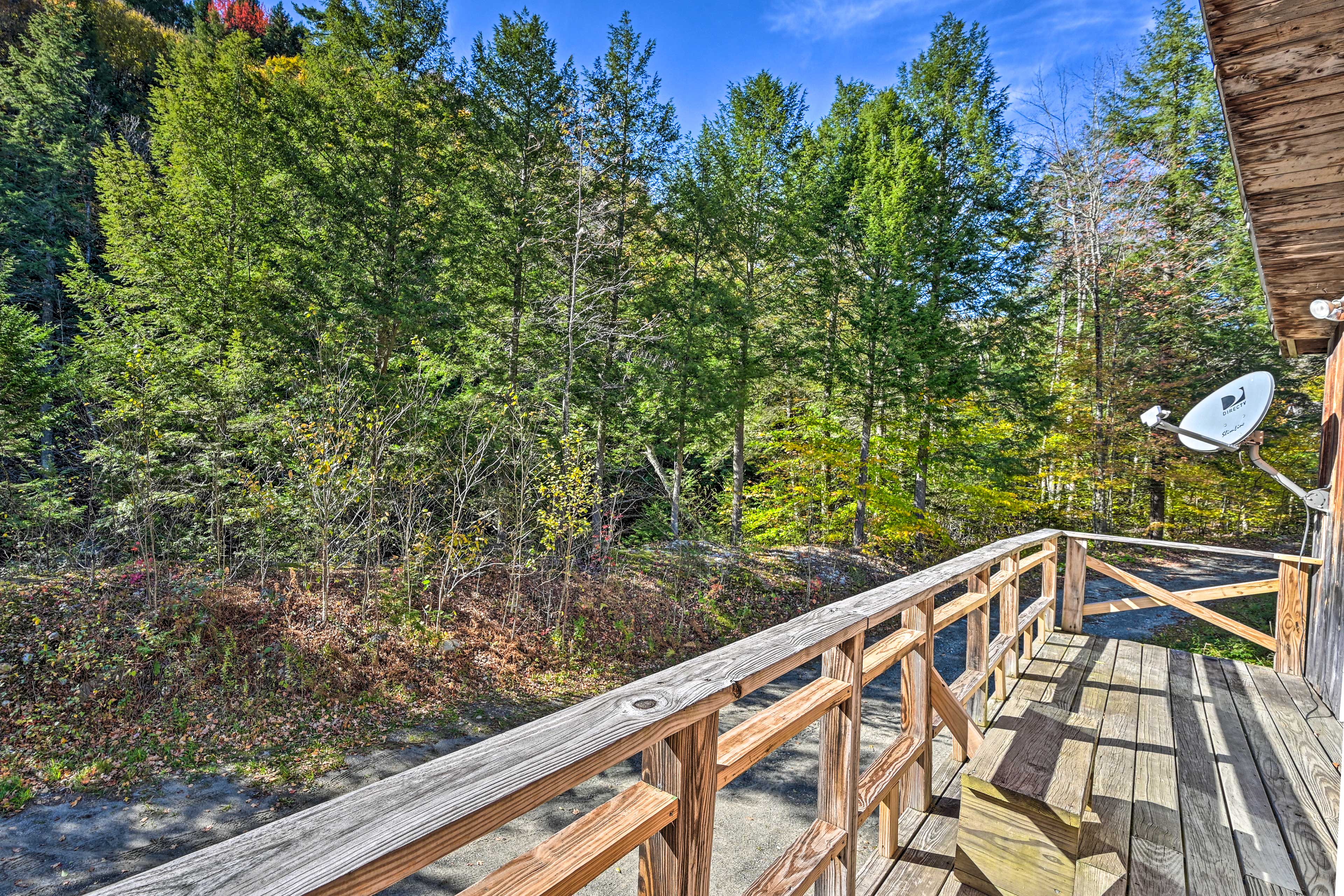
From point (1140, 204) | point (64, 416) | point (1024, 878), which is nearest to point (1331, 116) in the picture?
point (1024, 878)

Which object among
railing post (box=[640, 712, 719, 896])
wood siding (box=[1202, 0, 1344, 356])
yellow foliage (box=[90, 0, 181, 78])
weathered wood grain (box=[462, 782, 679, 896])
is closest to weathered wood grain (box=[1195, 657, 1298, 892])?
railing post (box=[640, 712, 719, 896])

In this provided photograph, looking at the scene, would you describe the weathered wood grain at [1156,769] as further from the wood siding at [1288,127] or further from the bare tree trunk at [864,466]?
the bare tree trunk at [864,466]

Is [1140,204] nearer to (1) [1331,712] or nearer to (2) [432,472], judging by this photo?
(1) [1331,712]

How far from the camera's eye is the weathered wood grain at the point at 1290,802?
2.08m

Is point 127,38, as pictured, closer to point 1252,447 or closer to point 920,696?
point 920,696

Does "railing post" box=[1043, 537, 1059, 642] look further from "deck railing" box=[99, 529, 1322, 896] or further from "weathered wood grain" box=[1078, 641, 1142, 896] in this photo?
"deck railing" box=[99, 529, 1322, 896]

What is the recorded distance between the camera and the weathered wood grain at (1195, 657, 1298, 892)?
2.07m

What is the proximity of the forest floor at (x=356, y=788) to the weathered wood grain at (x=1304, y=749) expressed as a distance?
210 centimetres

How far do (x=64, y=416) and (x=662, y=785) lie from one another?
424 inches

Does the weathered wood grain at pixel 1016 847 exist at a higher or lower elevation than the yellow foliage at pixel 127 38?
lower

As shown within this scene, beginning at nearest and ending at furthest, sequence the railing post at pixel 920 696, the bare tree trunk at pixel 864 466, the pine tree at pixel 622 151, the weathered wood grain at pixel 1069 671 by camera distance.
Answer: the railing post at pixel 920 696 < the weathered wood grain at pixel 1069 671 < the pine tree at pixel 622 151 < the bare tree trunk at pixel 864 466

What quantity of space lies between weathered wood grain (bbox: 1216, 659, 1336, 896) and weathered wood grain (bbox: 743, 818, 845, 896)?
1.83 meters

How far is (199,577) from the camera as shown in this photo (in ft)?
21.2

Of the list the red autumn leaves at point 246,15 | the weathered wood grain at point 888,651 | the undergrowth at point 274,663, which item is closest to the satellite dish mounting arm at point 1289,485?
the weathered wood grain at point 888,651
